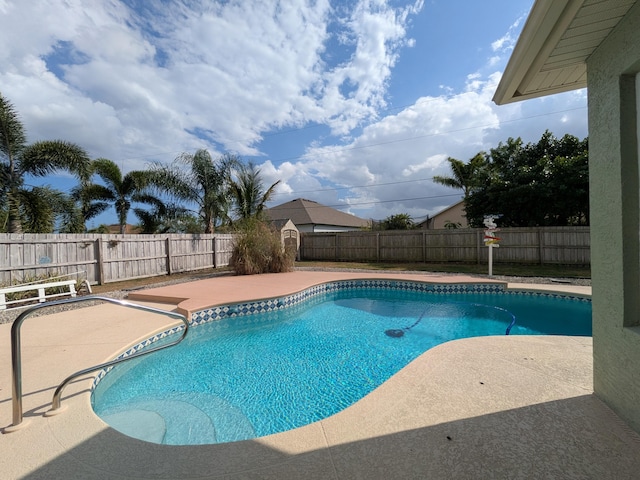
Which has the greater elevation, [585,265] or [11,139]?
[11,139]

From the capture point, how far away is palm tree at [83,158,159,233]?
12.3m

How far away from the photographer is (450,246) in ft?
43.4

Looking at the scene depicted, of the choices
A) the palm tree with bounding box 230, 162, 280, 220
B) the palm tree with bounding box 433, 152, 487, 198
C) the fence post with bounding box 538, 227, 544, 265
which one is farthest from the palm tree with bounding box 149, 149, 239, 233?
the palm tree with bounding box 433, 152, 487, 198

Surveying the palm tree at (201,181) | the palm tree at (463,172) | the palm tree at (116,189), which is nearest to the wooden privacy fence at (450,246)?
the palm tree at (201,181)

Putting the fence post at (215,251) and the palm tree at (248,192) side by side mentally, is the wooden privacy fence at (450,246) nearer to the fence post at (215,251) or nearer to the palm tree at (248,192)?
the palm tree at (248,192)

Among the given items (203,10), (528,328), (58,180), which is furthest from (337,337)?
(58,180)

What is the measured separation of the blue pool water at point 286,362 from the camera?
2.74 meters

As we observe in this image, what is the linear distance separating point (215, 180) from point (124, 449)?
1315 centimetres

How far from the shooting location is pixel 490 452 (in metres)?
1.59

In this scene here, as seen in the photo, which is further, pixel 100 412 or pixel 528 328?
pixel 528 328

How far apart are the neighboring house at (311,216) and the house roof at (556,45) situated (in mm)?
22296

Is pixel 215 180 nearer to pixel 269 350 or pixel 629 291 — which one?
pixel 269 350

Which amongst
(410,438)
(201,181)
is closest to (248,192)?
(201,181)

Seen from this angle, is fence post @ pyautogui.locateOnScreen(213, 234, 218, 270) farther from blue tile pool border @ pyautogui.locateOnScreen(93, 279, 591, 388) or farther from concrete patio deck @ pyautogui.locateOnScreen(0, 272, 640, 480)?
concrete patio deck @ pyautogui.locateOnScreen(0, 272, 640, 480)
